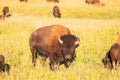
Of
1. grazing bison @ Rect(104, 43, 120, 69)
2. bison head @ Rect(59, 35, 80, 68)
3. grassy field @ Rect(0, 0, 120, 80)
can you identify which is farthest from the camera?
grazing bison @ Rect(104, 43, 120, 69)

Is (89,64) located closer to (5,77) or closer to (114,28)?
(5,77)

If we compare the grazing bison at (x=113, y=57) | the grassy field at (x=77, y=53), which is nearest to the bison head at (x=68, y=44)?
the grassy field at (x=77, y=53)

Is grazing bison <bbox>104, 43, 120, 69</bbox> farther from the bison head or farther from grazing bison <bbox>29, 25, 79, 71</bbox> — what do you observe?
the bison head

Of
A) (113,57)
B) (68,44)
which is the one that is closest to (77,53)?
(113,57)

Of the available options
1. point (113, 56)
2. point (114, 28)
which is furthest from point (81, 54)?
point (114, 28)

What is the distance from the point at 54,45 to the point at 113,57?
2.09 metres

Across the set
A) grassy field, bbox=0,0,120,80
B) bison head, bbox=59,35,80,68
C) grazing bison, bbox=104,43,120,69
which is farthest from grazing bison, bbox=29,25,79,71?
grazing bison, bbox=104,43,120,69

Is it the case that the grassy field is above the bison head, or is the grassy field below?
below

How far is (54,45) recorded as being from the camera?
39.6 ft

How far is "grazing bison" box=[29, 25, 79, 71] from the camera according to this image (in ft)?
37.4

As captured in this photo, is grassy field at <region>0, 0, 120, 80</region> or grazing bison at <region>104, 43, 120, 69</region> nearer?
grassy field at <region>0, 0, 120, 80</region>

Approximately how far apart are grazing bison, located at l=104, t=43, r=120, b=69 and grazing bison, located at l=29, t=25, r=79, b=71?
4.38ft

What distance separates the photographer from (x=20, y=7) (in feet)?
105

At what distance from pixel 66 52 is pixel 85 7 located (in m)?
21.6
